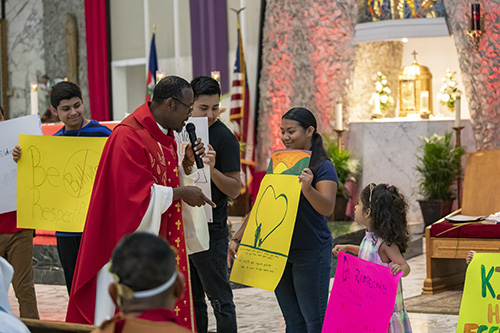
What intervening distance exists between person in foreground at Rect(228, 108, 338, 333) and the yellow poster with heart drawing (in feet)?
0.18

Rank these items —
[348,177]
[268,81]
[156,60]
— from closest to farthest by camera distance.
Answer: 1. [348,177]
2. [268,81]
3. [156,60]

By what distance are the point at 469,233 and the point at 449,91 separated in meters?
4.29

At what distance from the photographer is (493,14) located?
945 cm

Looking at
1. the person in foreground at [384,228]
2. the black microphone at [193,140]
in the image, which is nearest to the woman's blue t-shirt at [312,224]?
the person in foreground at [384,228]

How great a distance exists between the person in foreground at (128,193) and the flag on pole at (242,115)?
298 inches

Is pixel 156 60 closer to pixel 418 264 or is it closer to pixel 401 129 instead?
pixel 401 129

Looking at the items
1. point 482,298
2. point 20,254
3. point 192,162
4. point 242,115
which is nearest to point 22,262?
point 20,254

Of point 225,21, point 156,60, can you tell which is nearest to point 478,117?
point 225,21

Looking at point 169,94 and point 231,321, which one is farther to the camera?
point 231,321

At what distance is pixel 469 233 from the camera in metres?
6.44

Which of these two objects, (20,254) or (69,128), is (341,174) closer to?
(20,254)

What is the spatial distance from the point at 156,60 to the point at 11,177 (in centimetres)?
772

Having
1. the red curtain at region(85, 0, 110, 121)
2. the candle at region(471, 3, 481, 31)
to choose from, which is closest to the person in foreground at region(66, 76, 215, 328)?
the candle at region(471, 3, 481, 31)

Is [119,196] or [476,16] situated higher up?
[476,16]
